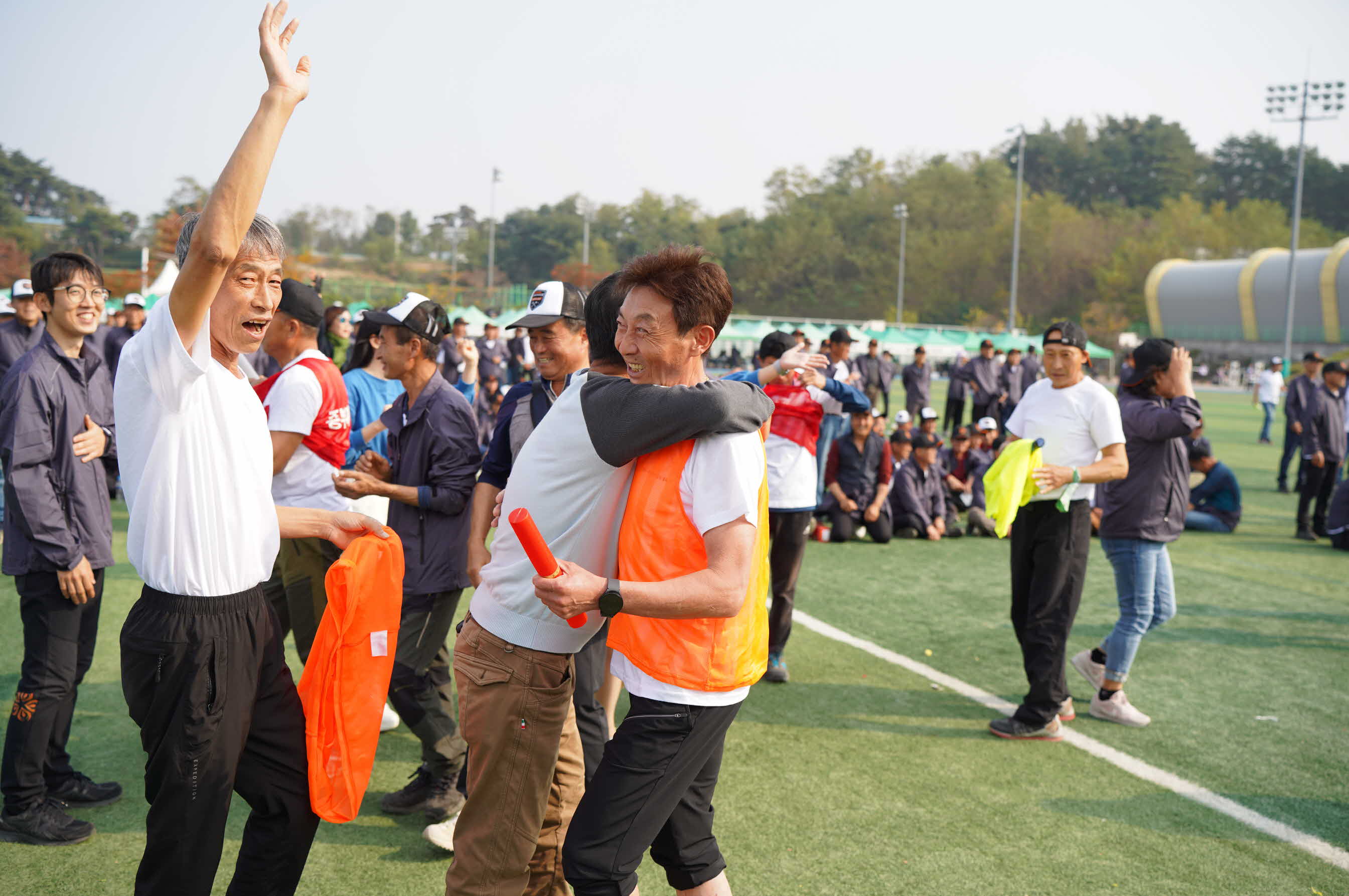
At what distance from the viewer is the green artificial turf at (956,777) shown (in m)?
3.71

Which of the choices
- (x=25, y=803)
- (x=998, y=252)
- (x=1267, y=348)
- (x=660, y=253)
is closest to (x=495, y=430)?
(x=660, y=253)

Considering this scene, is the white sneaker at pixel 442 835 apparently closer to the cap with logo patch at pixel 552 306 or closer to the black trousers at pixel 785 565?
the cap with logo patch at pixel 552 306

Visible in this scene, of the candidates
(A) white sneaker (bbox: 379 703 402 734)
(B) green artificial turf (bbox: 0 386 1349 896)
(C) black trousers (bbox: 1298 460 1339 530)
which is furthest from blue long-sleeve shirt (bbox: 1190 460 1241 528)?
(A) white sneaker (bbox: 379 703 402 734)

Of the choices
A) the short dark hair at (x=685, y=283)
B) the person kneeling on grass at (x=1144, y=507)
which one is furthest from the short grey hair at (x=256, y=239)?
the person kneeling on grass at (x=1144, y=507)

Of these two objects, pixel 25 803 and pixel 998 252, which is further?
pixel 998 252

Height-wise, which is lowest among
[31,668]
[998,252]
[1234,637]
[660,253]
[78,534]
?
[1234,637]

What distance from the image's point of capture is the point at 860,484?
10711 mm

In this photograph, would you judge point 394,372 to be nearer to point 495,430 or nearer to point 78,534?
point 495,430

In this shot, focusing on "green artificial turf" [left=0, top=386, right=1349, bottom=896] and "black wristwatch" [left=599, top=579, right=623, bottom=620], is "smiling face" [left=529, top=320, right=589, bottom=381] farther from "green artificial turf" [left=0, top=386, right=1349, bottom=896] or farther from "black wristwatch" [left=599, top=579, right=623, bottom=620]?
"green artificial turf" [left=0, top=386, right=1349, bottom=896]

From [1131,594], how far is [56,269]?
5.39 metres

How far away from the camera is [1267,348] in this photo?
60.2m

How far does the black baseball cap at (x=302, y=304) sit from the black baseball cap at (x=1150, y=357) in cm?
427

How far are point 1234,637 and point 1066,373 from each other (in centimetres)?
337

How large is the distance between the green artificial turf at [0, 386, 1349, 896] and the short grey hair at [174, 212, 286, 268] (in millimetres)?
2260
